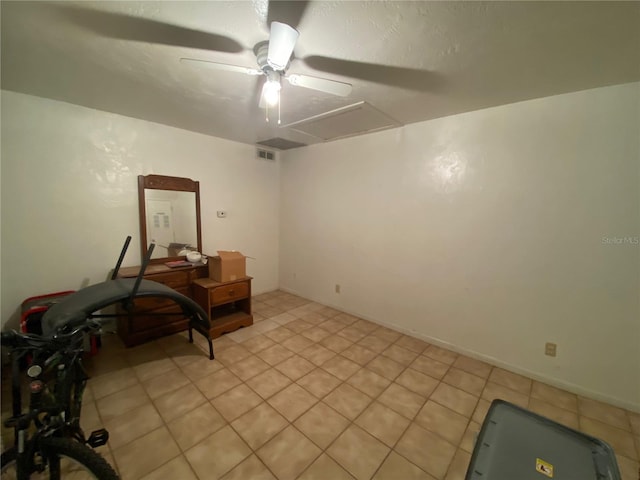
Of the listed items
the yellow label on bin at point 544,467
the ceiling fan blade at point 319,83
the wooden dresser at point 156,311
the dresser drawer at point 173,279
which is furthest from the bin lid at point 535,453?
the dresser drawer at point 173,279

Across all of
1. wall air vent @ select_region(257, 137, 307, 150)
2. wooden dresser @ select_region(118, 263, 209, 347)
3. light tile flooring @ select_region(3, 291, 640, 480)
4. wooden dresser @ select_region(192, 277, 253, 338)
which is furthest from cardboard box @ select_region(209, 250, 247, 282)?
wall air vent @ select_region(257, 137, 307, 150)

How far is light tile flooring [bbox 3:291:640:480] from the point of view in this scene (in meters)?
1.49

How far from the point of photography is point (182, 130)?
10.5ft

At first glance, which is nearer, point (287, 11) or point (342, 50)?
point (287, 11)

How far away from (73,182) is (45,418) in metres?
2.32

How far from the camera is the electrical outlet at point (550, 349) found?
2193 mm

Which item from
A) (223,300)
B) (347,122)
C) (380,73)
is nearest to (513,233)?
(380,73)

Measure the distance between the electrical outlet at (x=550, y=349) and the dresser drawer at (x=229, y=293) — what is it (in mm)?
3073

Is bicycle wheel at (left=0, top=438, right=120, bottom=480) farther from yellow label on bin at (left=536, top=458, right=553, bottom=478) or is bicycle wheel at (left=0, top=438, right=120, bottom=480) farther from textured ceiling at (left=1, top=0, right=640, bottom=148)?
textured ceiling at (left=1, top=0, right=640, bottom=148)

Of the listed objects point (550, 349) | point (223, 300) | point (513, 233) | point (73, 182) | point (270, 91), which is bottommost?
point (550, 349)

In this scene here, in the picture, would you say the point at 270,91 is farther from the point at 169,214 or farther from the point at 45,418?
the point at 169,214

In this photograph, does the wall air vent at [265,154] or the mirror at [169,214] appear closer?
the mirror at [169,214]

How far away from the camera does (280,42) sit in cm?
122

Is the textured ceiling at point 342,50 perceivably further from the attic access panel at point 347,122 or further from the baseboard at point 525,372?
the baseboard at point 525,372
